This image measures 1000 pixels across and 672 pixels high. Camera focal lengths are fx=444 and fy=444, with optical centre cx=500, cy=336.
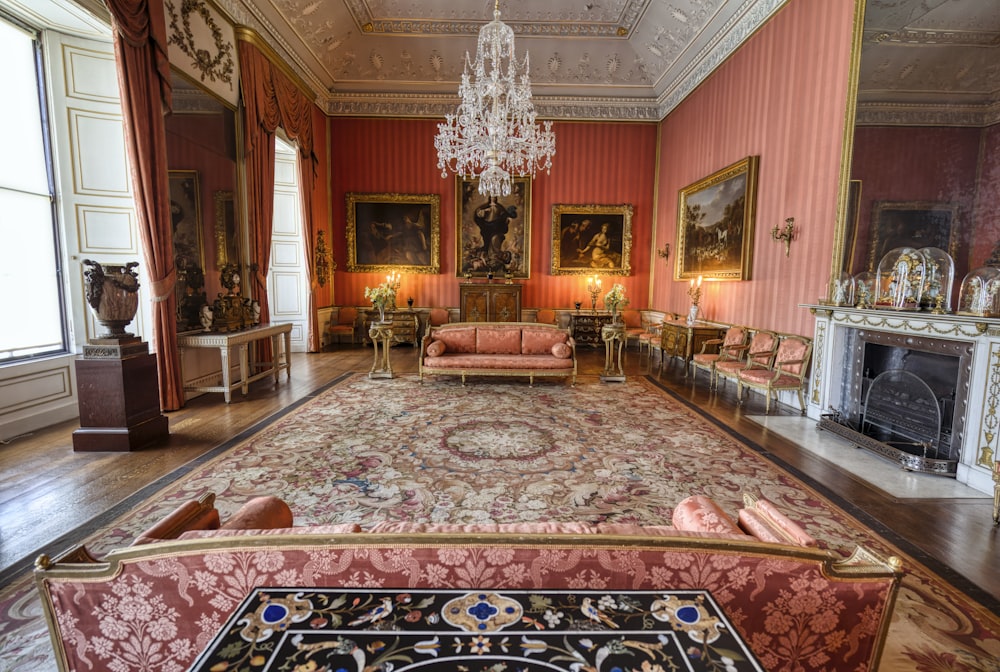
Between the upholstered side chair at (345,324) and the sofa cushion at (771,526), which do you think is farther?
the upholstered side chair at (345,324)

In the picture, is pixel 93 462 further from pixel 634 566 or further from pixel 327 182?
pixel 327 182

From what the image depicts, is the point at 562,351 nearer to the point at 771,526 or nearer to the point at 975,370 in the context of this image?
the point at 975,370

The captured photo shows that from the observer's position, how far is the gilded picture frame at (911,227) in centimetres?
416

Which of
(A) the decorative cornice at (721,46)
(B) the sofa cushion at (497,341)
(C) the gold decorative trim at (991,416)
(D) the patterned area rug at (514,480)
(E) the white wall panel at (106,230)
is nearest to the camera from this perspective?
(D) the patterned area rug at (514,480)

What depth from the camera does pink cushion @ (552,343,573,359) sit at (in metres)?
6.95

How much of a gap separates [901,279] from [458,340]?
548cm

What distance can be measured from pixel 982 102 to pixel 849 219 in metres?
1.36

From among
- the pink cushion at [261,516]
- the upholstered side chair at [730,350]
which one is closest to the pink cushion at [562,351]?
the upholstered side chair at [730,350]

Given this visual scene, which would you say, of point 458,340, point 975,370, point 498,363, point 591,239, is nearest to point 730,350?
point 975,370

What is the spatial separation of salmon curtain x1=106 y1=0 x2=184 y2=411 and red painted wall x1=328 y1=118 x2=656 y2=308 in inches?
232

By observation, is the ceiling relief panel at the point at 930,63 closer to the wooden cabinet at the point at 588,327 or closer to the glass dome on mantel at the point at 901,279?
the glass dome on mantel at the point at 901,279

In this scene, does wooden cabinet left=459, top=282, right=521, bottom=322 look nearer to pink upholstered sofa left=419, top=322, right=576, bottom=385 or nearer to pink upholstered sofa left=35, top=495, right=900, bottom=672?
pink upholstered sofa left=419, top=322, right=576, bottom=385

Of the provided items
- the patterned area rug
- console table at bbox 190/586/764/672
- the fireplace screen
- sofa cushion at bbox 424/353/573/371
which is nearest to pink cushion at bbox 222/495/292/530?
console table at bbox 190/586/764/672

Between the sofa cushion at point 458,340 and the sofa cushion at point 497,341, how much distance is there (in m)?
0.10
